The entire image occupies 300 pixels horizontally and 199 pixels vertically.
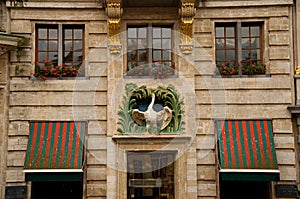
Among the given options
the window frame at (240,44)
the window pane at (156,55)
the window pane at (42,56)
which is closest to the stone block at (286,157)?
the window frame at (240,44)

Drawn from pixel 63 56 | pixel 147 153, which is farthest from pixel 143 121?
pixel 63 56

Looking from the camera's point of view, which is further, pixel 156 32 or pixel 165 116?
pixel 156 32

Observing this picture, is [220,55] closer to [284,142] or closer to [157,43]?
[157,43]

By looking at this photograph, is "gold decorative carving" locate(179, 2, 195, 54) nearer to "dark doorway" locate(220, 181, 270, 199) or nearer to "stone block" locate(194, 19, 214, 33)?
"stone block" locate(194, 19, 214, 33)

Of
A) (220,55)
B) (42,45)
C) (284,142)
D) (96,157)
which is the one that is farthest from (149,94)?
(284,142)

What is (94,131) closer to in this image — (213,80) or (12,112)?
(12,112)

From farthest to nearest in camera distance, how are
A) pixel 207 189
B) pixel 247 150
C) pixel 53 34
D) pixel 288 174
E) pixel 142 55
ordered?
1. pixel 53 34
2. pixel 142 55
3. pixel 207 189
4. pixel 288 174
5. pixel 247 150

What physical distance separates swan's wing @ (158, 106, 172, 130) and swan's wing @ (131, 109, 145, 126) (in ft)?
1.88

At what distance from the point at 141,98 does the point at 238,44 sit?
376 centimetres

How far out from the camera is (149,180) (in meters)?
15.3

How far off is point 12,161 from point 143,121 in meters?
4.42

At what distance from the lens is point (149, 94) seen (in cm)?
1520

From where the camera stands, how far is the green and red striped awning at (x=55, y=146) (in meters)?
14.2

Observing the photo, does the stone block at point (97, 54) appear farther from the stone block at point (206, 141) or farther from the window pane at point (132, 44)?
the stone block at point (206, 141)
